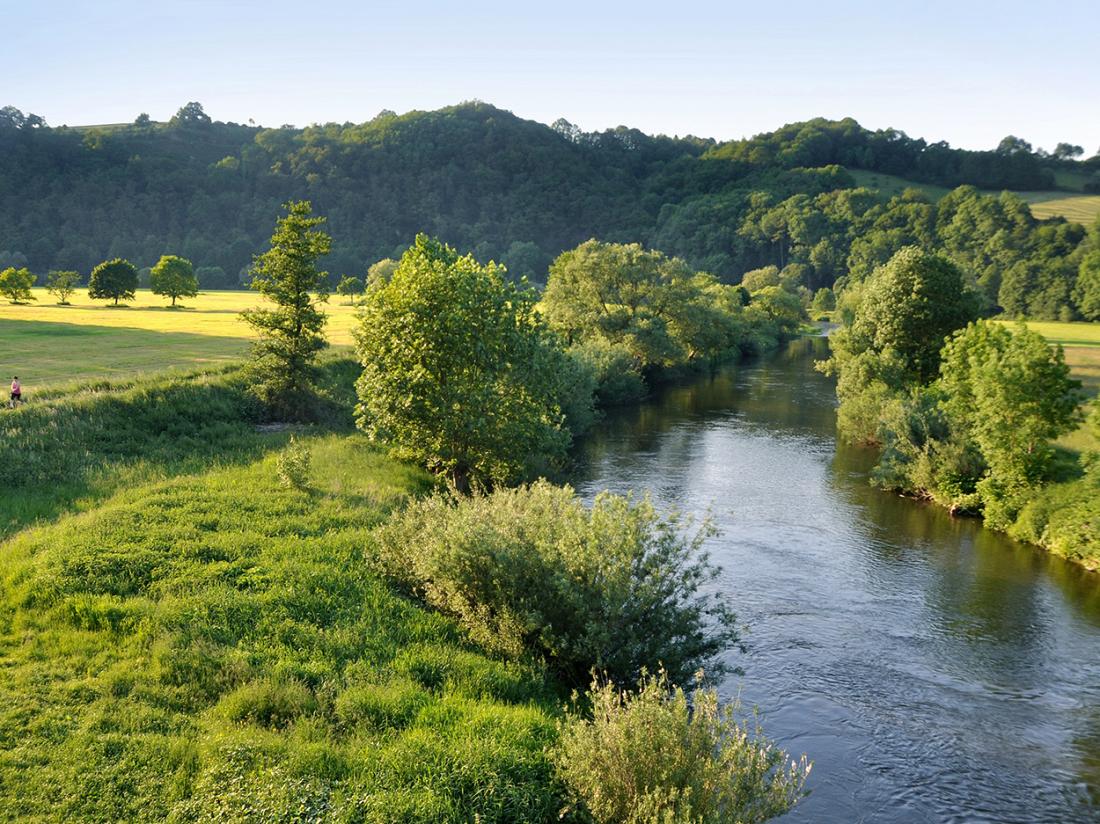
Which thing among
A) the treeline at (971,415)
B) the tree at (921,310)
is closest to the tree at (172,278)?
the treeline at (971,415)

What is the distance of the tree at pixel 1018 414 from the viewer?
28281 millimetres

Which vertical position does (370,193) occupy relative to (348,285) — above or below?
above

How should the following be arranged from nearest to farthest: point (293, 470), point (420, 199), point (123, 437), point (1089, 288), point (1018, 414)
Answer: point (293, 470), point (123, 437), point (1018, 414), point (1089, 288), point (420, 199)

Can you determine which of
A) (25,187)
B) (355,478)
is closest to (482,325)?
(355,478)

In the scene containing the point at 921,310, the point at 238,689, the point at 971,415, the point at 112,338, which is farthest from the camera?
the point at 112,338

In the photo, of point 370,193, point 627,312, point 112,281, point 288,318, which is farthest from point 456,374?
point 370,193

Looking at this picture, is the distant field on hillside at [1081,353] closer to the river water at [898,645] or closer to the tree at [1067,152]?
the river water at [898,645]

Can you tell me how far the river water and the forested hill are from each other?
375 ft

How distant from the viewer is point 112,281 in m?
80.6

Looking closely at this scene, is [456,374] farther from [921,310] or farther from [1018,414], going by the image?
[921,310]

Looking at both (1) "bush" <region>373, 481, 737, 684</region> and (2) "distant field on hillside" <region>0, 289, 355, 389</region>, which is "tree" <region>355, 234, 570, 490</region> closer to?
(2) "distant field on hillside" <region>0, 289, 355, 389</region>

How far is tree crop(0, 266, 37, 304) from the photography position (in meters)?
77.6

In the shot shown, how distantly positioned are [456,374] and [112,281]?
225 ft

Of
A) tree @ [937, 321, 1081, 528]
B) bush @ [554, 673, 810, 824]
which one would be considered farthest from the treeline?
bush @ [554, 673, 810, 824]
